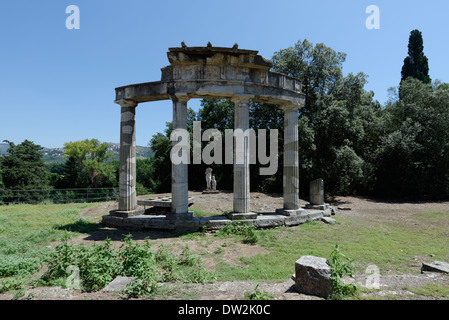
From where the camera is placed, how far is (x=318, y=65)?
910 inches

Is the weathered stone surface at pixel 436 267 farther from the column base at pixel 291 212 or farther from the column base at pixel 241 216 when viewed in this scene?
the column base at pixel 241 216

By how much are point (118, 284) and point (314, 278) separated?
386 cm

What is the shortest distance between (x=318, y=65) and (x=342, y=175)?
10.5 meters

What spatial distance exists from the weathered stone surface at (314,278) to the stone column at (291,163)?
23.8ft

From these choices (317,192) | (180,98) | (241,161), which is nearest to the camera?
(180,98)

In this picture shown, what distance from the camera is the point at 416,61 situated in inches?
1313

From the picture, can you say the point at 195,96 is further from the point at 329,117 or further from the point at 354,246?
the point at 329,117

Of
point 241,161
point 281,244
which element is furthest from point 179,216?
point 281,244

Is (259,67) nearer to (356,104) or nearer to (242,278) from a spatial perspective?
(242,278)

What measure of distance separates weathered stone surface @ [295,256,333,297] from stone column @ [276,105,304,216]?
23.8 feet

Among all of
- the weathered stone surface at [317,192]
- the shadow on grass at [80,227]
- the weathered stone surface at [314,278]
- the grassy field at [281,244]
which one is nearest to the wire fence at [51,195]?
the grassy field at [281,244]

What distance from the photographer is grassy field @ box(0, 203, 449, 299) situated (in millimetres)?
6102

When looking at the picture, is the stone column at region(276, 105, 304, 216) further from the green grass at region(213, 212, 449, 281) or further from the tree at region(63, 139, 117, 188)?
the tree at region(63, 139, 117, 188)

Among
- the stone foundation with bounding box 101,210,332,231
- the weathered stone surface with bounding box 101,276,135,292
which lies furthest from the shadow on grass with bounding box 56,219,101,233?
the weathered stone surface with bounding box 101,276,135,292
